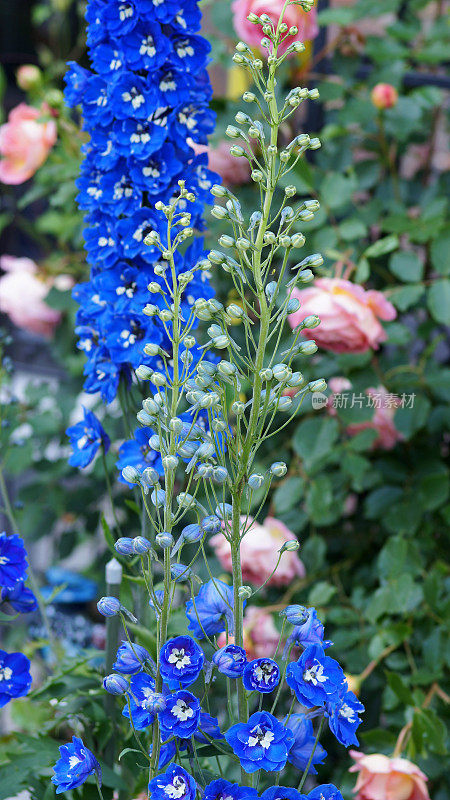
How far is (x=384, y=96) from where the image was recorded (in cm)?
104

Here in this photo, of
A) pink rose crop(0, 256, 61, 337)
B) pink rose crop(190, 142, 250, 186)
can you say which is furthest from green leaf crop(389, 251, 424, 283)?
pink rose crop(0, 256, 61, 337)

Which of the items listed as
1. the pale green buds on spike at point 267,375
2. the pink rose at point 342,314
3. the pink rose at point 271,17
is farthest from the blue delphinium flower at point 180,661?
Answer: the pink rose at point 271,17

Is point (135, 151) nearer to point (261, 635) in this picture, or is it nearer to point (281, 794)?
point (281, 794)

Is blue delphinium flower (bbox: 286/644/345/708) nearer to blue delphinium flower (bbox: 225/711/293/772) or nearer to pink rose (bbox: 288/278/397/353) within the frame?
blue delphinium flower (bbox: 225/711/293/772)

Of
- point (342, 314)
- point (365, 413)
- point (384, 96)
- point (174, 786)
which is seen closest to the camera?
point (174, 786)

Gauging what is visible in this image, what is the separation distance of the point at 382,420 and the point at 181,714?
651 millimetres

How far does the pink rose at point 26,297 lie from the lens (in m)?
1.22

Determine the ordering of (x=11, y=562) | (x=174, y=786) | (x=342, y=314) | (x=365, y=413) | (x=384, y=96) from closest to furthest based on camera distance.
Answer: (x=174, y=786) → (x=11, y=562) → (x=342, y=314) → (x=365, y=413) → (x=384, y=96)

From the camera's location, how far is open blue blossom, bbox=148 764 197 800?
417mm

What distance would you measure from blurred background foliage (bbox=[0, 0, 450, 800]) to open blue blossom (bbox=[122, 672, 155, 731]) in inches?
11.9

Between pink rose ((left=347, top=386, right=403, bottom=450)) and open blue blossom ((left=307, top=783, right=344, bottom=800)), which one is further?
pink rose ((left=347, top=386, right=403, bottom=450))

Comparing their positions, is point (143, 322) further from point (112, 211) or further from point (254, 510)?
point (254, 510)

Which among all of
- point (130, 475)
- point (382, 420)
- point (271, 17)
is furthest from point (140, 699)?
point (271, 17)

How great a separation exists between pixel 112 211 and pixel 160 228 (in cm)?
4
